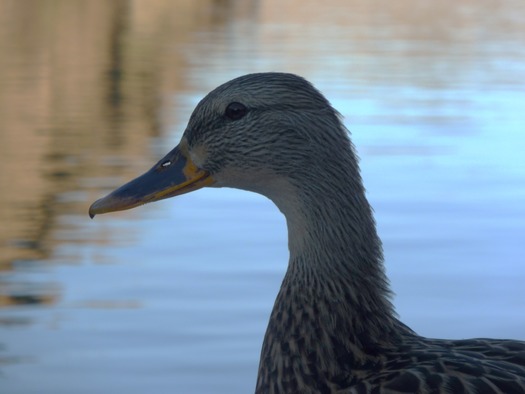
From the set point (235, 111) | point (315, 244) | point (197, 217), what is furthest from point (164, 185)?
point (197, 217)

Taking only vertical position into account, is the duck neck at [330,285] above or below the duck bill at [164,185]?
below

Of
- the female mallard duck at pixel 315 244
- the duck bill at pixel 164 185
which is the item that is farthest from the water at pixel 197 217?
the female mallard duck at pixel 315 244

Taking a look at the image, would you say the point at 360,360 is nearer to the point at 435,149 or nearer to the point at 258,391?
the point at 258,391

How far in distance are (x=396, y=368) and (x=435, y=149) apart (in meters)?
7.41

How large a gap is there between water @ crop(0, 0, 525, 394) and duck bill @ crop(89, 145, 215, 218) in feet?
6.64

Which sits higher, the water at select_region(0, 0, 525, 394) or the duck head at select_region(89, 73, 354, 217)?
the water at select_region(0, 0, 525, 394)

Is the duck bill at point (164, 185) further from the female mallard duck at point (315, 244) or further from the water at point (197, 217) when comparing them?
the water at point (197, 217)

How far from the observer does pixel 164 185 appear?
357cm

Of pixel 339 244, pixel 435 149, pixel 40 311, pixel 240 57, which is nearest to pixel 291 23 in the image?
pixel 240 57

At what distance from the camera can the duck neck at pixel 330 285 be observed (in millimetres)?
3221

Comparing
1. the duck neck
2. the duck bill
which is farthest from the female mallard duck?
the duck bill

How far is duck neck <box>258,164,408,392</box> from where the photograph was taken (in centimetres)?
322

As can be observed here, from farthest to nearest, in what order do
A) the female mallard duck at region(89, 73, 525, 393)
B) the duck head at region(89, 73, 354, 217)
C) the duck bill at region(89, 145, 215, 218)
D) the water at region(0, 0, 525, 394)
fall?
the water at region(0, 0, 525, 394), the duck bill at region(89, 145, 215, 218), the duck head at region(89, 73, 354, 217), the female mallard duck at region(89, 73, 525, 393)

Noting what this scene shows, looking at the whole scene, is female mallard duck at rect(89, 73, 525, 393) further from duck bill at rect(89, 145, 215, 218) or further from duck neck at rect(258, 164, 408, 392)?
duck bill at rect(89, 145, 215, 218)
